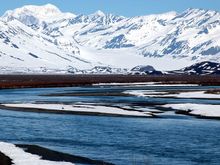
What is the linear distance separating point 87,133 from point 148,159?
45.0 ft

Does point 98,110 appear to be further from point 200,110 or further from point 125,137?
point 125,137

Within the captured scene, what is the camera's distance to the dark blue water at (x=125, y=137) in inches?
1585

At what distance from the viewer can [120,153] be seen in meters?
41.5

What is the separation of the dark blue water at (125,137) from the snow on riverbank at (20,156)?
3017mm

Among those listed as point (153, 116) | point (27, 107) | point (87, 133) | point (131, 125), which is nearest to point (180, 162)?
point (87, 133)

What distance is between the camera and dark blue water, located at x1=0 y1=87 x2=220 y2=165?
40250mm

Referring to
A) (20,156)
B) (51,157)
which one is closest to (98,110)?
(51,157)

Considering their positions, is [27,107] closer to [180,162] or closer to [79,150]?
[79,150]

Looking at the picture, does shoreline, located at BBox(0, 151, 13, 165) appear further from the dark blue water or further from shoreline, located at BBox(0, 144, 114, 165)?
the dark blue water

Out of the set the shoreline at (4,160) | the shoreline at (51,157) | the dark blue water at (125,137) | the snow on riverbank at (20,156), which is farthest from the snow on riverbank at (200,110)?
the shoreline at (4,160)

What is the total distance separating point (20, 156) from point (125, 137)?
38.1ft

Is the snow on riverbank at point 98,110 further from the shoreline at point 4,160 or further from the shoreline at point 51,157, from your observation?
the shoreline at point 4,160

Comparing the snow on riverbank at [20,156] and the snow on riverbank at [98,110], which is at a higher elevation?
the snow on riverbank at [98,110]

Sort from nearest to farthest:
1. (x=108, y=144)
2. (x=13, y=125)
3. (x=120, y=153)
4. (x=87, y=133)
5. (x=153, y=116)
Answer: (x=120, y=153), (x=108, y=144), (x=87, y=133), (x=13, y=125), (x=153, y=116)
